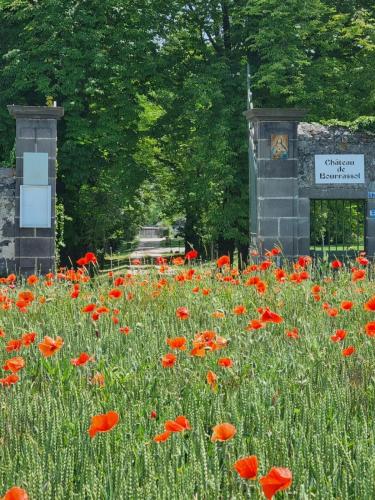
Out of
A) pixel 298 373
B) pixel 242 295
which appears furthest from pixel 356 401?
pixel 242 295

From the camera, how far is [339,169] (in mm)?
11664

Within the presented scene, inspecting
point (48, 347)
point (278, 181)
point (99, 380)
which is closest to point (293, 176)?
point (278, 181)

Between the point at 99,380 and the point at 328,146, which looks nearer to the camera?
the point at 99,380

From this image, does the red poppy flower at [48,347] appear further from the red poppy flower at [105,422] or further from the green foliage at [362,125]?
the green foliage at [362,125]

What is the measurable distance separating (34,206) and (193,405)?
8.85m

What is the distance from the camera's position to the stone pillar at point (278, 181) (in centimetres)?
1153

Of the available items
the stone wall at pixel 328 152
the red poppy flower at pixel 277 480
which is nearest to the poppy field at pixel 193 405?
the red poppy flower at pixel 277 480

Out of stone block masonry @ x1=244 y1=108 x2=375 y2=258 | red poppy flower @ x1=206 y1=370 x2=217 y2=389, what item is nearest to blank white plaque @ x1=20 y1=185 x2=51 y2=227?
stone block masonry @ x1=244 y1=108 x2=375 y2=258

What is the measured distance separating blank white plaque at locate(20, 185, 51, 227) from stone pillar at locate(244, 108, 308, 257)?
328 cm

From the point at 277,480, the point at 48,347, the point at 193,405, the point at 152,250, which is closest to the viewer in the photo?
the point at 277,480

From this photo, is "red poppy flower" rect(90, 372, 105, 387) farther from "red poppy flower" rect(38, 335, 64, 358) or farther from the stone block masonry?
the stone block masonry

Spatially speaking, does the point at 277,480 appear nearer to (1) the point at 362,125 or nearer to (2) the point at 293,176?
(2) the point at 293,176

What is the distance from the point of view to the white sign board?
38.1 ft

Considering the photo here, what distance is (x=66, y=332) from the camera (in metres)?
5.14
